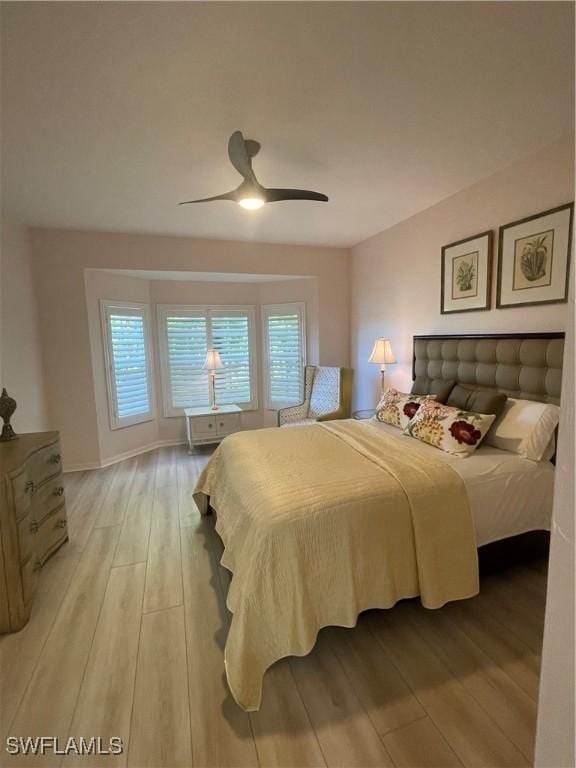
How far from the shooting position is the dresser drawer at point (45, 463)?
217cm

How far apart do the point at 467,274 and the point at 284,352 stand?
8.64ft

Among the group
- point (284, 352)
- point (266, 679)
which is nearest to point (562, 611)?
point (266, 679)

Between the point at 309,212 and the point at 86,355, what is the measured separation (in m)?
2.81

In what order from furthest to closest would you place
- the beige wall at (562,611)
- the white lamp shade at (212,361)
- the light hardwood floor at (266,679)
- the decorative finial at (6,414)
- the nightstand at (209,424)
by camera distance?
the white lamp shade at (212,361) → the nightstand at (209,424) → the decorative finial at (6,414) → the light hardwood floor at (266,679) → the beige wall at (562,611)

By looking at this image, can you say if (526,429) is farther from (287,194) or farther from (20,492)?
(20,492)

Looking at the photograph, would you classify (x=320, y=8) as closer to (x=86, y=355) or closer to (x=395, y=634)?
(x=395, y=634)

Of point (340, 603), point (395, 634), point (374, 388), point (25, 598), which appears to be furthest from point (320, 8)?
point (374, 388)

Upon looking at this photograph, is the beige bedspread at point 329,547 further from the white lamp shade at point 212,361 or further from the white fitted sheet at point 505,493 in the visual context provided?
the white lamp shade at point 212,361

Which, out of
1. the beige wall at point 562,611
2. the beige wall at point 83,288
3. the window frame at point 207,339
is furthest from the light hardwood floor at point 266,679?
the window frame at point 207,339

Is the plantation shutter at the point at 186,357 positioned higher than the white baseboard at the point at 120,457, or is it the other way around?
the plantation shutter at the point at 186,357

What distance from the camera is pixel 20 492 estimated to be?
6.11 feet

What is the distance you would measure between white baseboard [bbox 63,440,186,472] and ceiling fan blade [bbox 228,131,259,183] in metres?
3.48

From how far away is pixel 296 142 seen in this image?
2.13 m

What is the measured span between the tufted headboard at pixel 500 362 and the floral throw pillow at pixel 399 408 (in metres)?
0.40
